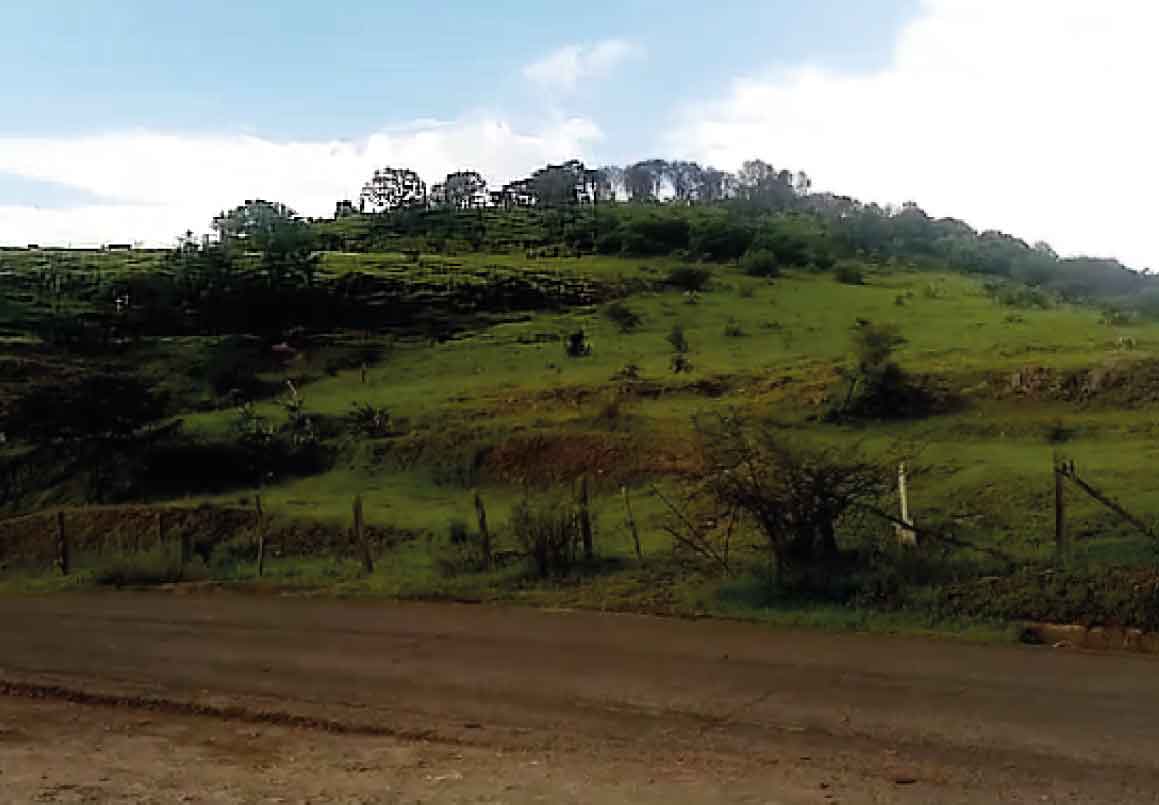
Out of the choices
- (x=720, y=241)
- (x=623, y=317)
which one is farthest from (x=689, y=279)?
(x=720, y=241)

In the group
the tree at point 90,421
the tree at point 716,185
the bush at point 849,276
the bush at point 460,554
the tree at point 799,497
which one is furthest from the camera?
the tree at point 716,185

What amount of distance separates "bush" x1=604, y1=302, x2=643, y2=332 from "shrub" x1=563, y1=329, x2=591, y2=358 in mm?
5178

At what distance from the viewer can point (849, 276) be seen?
6875 centimetres

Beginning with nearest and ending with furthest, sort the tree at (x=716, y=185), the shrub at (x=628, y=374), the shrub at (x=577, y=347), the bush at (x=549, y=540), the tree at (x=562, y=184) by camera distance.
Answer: the bush at (x=549, y=540) < the shrub at (x=628, y=374) < the shrub at (x=577, y=347) < the tree at (x=562, y=184) < the tree at (x=716, y=185)

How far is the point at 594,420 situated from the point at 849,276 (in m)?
39.4

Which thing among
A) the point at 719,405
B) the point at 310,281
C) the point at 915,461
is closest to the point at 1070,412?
the point at 915,461

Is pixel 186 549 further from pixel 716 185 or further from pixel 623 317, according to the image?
pixel 716 185

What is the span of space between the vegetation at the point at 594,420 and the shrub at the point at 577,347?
268 mm

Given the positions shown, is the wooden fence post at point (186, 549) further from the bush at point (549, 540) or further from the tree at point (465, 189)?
the tree at point (465, 189)

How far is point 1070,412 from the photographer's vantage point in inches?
1148

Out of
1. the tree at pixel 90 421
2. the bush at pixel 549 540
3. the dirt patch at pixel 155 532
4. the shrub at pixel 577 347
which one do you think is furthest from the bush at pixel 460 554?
the shrub at pixel 577 347

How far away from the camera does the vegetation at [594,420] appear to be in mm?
15320

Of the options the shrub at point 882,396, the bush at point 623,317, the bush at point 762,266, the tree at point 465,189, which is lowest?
the shrub at point 882,396

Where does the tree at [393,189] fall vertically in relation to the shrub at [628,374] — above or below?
above
